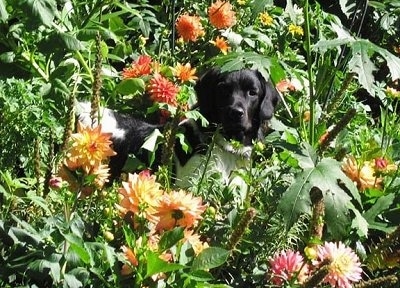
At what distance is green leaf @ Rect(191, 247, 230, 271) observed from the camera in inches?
76.1

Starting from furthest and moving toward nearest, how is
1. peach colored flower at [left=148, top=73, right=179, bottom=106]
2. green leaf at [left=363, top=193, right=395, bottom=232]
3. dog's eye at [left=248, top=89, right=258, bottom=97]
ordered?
dog's eye at [left=248, top=89, right=258, bottom=97] → peach colored flower at [left=148, top=73, right=179, bottom=106] → green leaf at [left=363, top=193, right=395, bottom=232]

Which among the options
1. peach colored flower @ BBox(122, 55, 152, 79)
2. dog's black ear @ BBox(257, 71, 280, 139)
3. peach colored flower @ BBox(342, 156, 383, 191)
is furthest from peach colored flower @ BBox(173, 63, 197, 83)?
peach colored flower @ BBox(342, 156, 383, 191)

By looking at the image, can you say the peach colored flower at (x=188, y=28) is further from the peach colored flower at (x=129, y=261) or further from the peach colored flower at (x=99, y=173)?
the peach colored flower at (x=129, y=261)

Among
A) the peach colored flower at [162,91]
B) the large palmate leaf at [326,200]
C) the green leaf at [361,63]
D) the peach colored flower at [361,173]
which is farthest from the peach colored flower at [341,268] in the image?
the peach colored flower at [162,91]

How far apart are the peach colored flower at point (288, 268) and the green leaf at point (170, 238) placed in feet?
1.19

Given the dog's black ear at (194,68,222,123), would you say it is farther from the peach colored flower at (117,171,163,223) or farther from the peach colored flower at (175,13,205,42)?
the peach colored flower at (117,171,163,223)

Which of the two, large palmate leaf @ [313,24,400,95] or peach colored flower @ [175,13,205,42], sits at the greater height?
large palmate leaf @ [313,24,400,95]

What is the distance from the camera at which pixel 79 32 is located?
3334mm

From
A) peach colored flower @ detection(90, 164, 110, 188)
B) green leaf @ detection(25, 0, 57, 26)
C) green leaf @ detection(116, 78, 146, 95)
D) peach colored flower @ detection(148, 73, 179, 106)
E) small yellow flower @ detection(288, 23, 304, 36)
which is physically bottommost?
small yellow flower @ detection(288, 23, 304, 36)

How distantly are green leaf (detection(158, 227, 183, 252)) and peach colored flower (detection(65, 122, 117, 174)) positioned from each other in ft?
0.89

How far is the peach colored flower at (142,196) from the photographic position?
1.98m

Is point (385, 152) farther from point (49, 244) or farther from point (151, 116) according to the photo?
point (151, 116)

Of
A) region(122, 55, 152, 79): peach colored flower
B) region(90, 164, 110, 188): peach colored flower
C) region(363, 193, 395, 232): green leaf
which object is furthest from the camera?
region(122, 55, 152, 79): peach colored flower

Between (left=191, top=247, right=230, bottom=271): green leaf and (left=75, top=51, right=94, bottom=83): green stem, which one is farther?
(left=75, top=51, right=94, bottom=83): green stem
